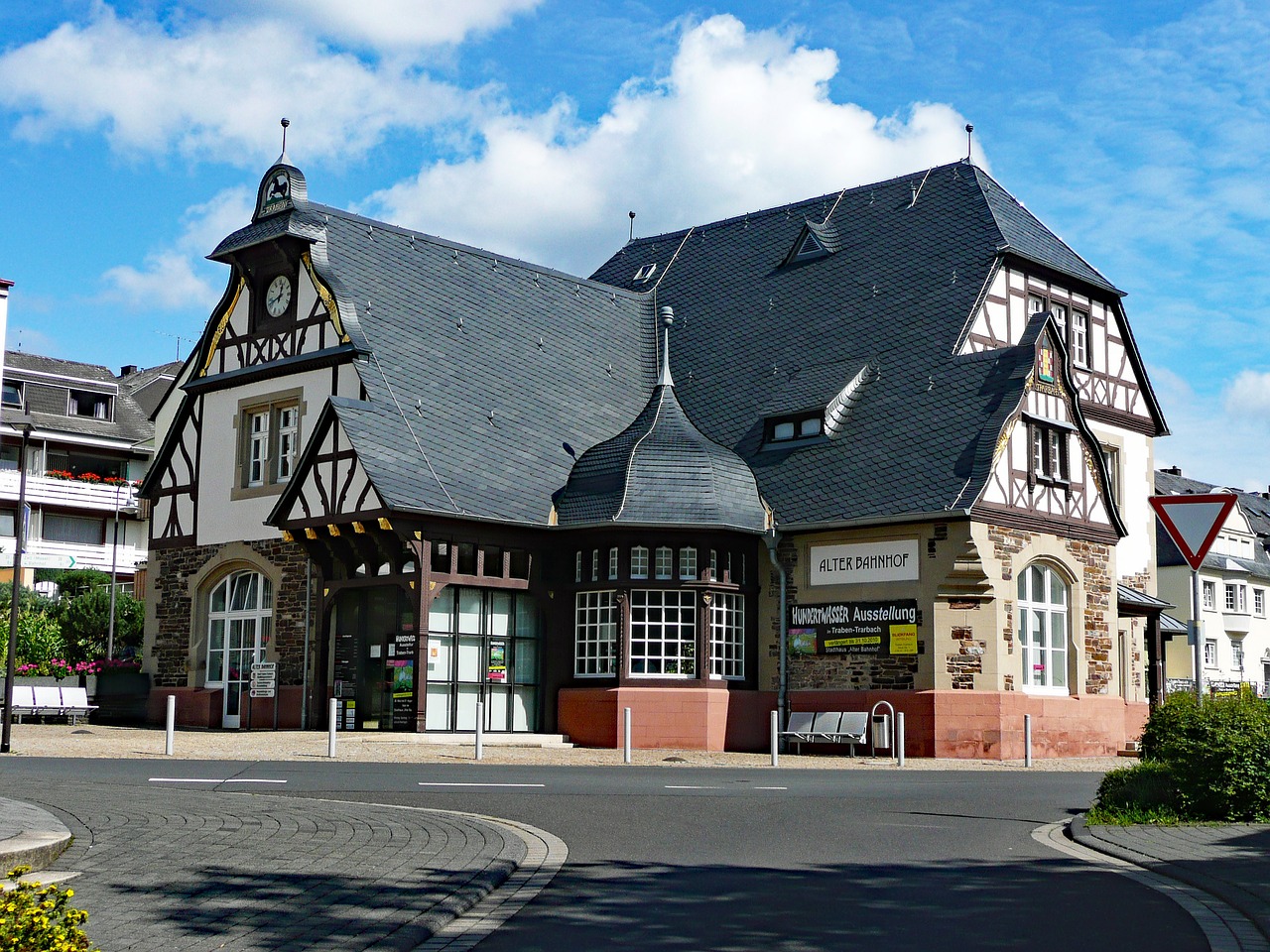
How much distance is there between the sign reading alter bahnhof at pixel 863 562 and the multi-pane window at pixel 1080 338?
8157mm

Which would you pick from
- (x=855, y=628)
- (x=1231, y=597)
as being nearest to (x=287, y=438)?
(x=855, y=628)

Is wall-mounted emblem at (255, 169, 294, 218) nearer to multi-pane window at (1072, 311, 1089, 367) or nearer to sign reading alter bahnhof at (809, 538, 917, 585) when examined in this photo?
sign reading alter bahnhof at (809, 538, 917, 585)

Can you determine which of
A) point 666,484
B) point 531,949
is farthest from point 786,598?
point 531,949

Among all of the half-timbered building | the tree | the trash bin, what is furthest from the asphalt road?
the tree

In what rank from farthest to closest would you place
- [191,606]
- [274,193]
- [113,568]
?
1. [113,568]
2. [274,193]
3. [191,606]

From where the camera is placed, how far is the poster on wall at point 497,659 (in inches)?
1082

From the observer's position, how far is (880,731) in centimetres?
2595

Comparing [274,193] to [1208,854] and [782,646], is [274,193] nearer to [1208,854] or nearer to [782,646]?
A: [782,646]

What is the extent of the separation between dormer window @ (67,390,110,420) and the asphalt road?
146ft

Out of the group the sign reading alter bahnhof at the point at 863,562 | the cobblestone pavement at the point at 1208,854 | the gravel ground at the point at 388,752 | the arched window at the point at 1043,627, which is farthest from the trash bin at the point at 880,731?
the cobblestone pavement at the point at 1208,854

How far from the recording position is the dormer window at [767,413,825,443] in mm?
29219

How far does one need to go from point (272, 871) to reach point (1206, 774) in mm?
7525

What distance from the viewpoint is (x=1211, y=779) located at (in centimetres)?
1245

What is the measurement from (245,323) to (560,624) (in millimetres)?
8951
